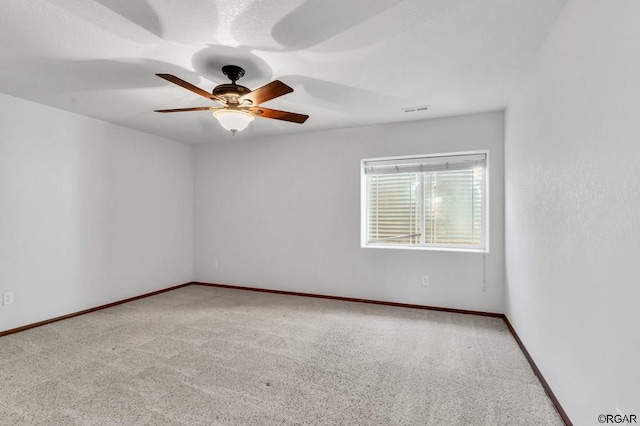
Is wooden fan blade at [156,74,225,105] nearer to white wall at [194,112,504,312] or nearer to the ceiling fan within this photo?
the ceiling fan

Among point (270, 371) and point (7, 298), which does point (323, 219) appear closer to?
point (270, 371)

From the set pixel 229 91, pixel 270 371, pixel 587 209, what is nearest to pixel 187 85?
pixel 229 91

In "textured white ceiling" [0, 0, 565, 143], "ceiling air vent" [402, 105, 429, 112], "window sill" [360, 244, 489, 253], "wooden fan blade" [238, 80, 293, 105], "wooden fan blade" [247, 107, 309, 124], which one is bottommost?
"window sill" [360, 244, 489, 253]

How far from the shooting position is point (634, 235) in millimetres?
1186

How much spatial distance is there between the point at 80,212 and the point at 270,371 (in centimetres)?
316

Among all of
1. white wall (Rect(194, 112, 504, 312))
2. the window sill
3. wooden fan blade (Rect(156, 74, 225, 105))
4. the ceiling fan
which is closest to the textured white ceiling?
the ceiling fan

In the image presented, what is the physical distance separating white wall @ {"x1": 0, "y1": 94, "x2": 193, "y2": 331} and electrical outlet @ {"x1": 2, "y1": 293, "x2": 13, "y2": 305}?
→ 0.16 feet

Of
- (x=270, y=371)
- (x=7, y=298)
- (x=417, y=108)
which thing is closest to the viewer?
(x=270, y=371)

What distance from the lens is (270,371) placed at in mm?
2404

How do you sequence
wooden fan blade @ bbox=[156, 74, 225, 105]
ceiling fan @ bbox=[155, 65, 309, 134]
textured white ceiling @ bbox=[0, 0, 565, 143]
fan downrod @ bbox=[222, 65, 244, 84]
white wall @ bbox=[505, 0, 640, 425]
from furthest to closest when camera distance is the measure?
fan downrod @ bbox=[222, 65, 244, 84] → ceiling fan @ bbox=[155, 65, 309, 134] → wooden fan blade @ bbox=[156, 74, 225, 105] → textured white ceiling @ bbox=[0, 0, 565, 143] → white wall @ bbox=[505, 0, 640, 425]

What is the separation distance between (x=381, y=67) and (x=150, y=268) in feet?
13.9

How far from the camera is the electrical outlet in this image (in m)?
3.15

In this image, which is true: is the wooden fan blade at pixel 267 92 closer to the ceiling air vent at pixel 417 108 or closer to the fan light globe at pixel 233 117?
the fan light globe at pixel 233 117

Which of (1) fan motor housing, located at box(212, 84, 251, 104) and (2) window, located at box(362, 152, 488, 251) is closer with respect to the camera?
(1) fan motor housing, located at box(212, 84, 251, 104)
